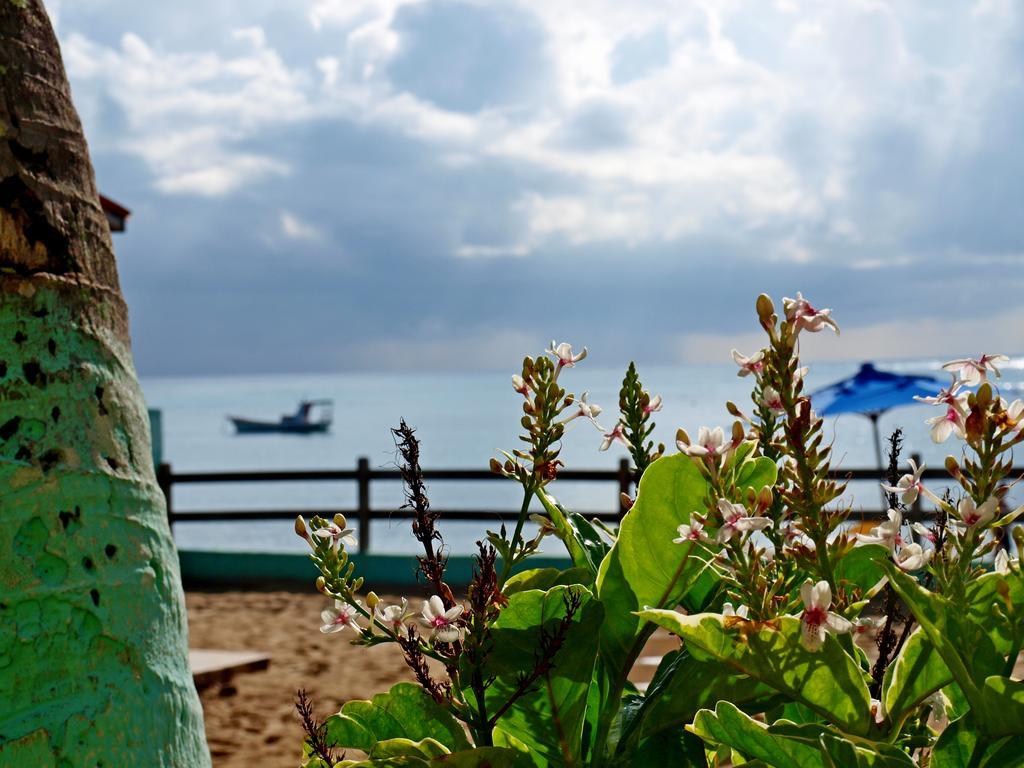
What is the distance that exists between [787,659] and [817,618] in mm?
83

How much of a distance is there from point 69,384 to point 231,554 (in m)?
9.47

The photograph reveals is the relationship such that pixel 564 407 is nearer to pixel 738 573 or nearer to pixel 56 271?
pixel 738 573

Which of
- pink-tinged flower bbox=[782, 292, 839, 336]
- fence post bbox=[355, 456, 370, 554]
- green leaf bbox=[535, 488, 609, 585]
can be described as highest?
pink-tinged flower bbox=[782, 292, 839, 336]

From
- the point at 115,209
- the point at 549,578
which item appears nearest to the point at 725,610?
the point at 549,578

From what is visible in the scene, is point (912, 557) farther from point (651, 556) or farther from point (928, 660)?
point (651, 556)

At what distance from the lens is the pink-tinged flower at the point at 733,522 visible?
96 centimetres

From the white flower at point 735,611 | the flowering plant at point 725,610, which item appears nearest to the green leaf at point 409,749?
the flowering plant at point 725,610

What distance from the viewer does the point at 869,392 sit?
1273cm

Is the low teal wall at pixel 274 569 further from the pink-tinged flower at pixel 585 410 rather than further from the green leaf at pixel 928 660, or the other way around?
the green leaf at pixel 928 660

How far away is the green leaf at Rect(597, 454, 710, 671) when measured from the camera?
1.21 m

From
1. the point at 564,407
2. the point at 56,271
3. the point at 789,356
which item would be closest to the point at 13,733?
the point at 56,271

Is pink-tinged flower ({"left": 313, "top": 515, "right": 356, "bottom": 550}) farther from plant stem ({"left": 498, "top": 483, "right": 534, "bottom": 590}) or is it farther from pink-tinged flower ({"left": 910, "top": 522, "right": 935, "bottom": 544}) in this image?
pink-tinged flower ({"left": 910, "top": 522, "right": 935, "bottom": 544})

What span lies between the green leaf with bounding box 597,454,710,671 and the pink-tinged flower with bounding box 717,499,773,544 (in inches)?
8.0

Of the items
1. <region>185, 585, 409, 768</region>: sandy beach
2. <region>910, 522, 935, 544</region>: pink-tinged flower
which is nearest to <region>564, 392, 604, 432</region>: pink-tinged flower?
<region>910, 522, 935, 544</region>: pink-tinged flower
